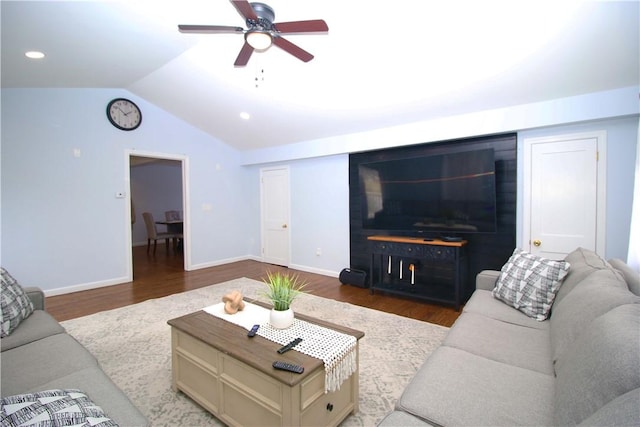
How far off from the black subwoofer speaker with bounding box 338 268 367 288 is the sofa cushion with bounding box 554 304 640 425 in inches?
129

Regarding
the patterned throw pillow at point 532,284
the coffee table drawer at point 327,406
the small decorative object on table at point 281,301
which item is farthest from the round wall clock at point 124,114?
the patterned throw pillow at point 532,284

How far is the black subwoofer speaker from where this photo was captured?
178 inches

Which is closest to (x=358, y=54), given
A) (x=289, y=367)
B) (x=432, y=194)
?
(x=432, y=194)

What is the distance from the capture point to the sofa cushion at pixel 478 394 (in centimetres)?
118

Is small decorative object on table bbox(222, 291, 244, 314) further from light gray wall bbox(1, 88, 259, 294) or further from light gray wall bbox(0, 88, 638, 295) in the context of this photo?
light gray wall bbox(1, 88, 259, 294)

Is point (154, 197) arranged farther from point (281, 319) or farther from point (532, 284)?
point (532, 284)

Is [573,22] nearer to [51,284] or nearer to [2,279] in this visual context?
[2,279]

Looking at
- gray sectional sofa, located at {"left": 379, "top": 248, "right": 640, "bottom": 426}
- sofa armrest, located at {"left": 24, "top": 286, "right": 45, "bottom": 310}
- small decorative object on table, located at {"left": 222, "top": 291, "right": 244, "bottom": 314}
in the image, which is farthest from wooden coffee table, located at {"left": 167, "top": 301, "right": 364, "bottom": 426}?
sofa armrest, located at {"left": 24, "top": 286, "right": 45, "bottom": 310}

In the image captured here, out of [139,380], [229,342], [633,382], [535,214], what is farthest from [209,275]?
[633,382]

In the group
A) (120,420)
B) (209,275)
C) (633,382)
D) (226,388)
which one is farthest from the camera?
(209,275)

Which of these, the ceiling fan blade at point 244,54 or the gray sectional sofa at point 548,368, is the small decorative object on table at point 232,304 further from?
the ceiling fan blade at point 244,54

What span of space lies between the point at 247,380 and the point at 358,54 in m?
2.96

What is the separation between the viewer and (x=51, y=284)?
416cm

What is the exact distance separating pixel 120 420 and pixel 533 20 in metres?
3.51
